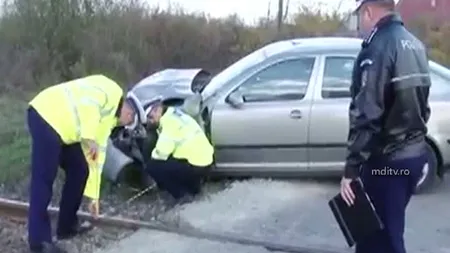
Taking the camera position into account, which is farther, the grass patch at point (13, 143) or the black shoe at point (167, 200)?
the grass patch at point (13, 143)

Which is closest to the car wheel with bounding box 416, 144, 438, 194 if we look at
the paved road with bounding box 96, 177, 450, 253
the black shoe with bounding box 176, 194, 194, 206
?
the paved road with bounding box 96, 177, 450, 253

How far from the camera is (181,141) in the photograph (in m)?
8.25

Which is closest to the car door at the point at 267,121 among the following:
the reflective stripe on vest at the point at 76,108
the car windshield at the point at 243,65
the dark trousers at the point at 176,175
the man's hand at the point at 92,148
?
the car windshield at the point at 243,65

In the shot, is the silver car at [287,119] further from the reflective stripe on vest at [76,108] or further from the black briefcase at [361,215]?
the black briefcase at [361,215]

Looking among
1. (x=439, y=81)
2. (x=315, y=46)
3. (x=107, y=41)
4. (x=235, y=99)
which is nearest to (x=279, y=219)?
(x=235, y=99)

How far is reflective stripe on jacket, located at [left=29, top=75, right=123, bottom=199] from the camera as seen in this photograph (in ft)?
20.9

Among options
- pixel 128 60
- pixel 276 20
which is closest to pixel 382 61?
pixel 128 60

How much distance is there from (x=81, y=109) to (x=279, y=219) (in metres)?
2.40

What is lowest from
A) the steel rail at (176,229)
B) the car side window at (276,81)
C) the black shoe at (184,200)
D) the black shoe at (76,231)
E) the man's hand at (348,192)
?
the black shoe at (184,200)

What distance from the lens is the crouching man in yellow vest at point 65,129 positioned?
21.0ft

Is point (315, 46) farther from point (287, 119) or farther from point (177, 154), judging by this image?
point (177, 154)

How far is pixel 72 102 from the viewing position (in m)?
6.40

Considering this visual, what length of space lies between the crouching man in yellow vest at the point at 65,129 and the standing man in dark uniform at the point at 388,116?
251cm

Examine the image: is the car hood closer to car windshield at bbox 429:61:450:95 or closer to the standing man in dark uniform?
car windshield at bbox 429:61:450:95
